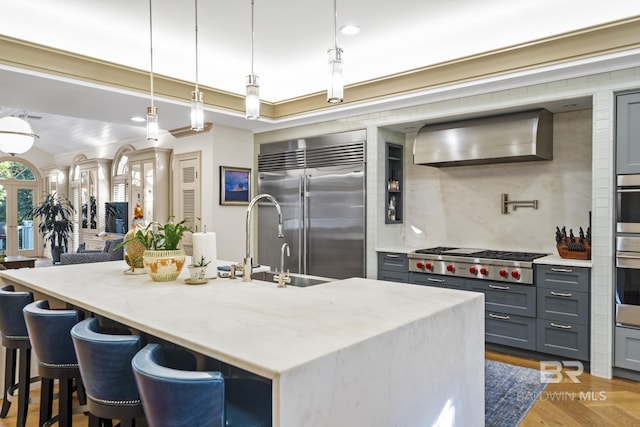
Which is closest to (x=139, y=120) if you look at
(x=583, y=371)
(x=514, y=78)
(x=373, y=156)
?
(x=373, y=156)

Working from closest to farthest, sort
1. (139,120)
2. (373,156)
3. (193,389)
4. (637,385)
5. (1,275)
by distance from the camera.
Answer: (193,389), (1,275), (637,385), (373,156), (139,120)

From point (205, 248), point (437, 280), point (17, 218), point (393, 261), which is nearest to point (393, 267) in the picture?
point (393, 261)

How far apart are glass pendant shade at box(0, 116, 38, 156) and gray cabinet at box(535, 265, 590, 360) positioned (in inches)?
226

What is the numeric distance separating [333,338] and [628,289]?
3.06m

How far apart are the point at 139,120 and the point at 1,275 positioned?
2867 mm

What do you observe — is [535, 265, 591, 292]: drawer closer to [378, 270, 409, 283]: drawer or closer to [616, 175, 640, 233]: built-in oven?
[616, 175, 640, 233]: built-in oven

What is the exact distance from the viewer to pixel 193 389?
125cm

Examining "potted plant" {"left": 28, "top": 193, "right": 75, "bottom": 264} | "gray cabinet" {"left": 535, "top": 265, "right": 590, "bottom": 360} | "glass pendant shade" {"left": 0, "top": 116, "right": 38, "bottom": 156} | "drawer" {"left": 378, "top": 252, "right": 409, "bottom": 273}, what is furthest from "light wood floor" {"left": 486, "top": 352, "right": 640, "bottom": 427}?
"potted plant" {"left": 28, "top": 193, "right": 75, "bottom": 264}

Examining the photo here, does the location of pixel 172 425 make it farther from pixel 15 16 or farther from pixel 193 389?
pixel 15 16

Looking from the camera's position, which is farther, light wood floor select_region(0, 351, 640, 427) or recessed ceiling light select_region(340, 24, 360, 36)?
recessed ceiling light select_region(340, 24, 360, 36)

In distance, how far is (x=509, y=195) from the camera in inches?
182

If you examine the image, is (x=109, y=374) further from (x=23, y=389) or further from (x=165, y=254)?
(x=23, y=389)

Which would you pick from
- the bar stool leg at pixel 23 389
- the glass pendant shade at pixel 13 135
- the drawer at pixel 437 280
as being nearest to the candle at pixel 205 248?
the bar stool leg at pixel 23 389

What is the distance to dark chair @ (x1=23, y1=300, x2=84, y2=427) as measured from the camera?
1.99 metres
